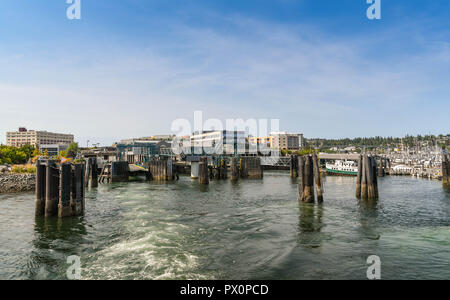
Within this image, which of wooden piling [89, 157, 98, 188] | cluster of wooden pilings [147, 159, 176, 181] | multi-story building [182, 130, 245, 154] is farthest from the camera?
multi-story building [182, 130, 245, 154]

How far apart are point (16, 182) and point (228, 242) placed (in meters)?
39.2

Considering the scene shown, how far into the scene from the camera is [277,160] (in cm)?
11356

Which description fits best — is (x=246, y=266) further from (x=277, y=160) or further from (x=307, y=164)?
(x=277, y=160)

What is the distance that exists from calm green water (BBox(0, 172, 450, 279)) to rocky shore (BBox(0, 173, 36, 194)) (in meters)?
13.0

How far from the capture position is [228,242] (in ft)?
58.7

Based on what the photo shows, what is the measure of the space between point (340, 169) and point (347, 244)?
6817cm

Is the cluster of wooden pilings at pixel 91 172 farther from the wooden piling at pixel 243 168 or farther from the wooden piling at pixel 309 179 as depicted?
the wooden piling at pixel 309 179

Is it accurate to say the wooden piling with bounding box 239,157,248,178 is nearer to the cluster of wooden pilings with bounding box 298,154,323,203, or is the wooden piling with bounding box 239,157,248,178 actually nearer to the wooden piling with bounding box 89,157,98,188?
the wooden piling with bounding box 89,157,98,188

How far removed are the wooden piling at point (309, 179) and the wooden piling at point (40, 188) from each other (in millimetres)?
24258

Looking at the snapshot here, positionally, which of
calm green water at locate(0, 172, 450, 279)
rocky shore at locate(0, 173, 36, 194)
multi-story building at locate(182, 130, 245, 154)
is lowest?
calm green water at locate(0, 172, 450, 279)

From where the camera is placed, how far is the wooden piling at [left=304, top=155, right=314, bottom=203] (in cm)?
2923

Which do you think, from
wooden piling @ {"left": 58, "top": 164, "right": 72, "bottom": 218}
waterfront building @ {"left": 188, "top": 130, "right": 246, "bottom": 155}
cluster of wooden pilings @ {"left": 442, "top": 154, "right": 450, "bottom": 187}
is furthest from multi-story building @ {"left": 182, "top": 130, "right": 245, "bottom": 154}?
wooden piling @ {"left": 58, "top": 164, "right": 72, "bottom": 218}

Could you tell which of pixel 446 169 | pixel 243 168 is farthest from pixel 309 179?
pixel 243 168
